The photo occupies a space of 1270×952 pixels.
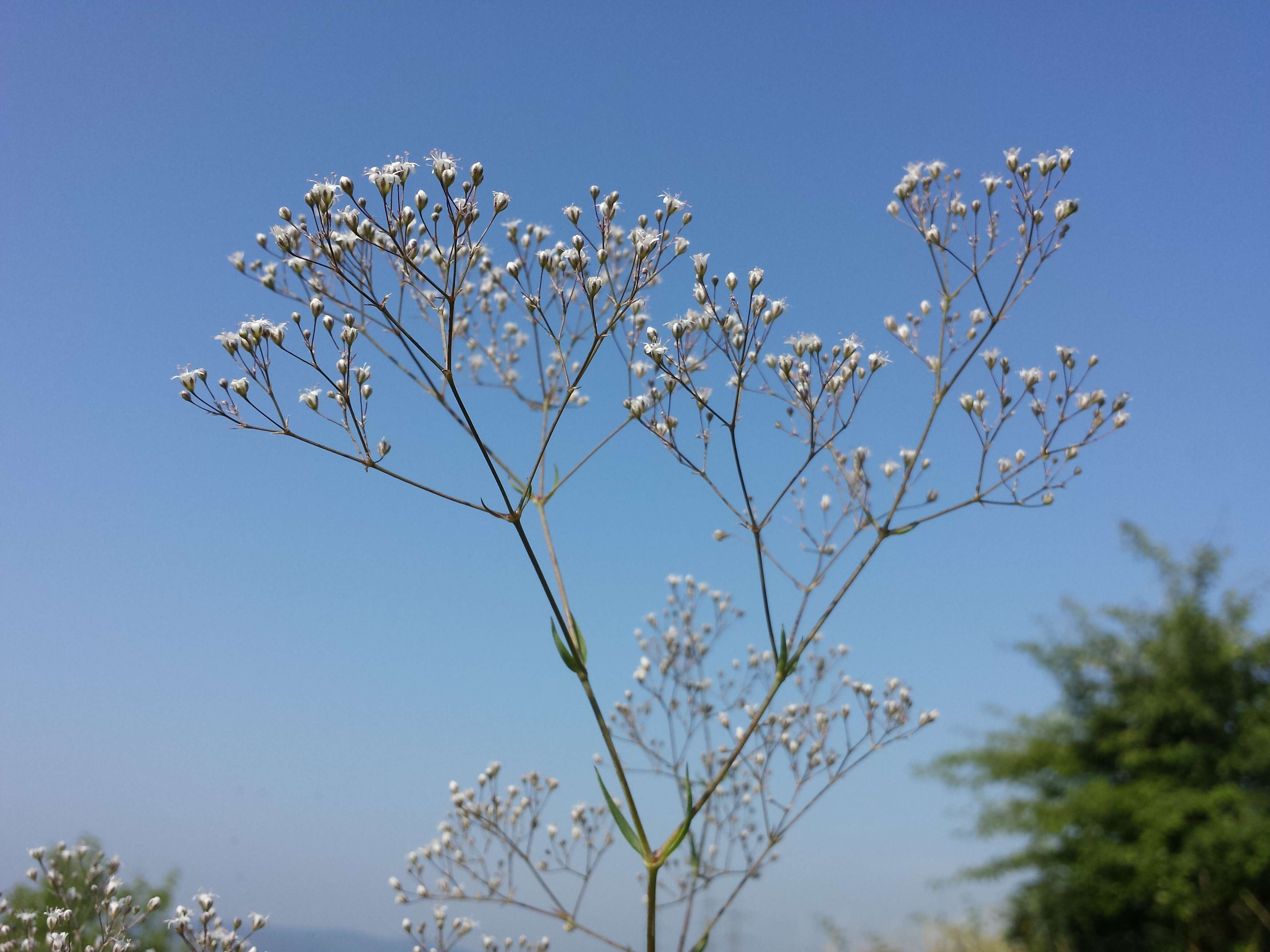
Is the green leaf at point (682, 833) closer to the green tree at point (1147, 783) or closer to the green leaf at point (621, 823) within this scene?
the green leaf at point (621, 823)

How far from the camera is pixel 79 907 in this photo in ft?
10.0

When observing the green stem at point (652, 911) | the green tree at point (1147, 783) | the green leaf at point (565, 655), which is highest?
the green tree at point (1147, 783)

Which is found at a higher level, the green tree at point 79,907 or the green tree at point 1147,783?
the green tree at point 1147,783

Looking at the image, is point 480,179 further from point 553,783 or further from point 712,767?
point 712,767

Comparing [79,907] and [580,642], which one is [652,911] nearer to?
[580,642]

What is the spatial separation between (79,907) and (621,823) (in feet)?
7.68

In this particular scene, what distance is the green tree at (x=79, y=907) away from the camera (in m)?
2.51

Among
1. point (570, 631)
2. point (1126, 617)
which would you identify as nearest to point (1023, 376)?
point (570, 631)

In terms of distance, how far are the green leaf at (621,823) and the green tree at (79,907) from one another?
151 cm

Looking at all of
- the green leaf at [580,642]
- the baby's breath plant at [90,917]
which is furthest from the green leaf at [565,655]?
the baby's breath plant at [90,917]

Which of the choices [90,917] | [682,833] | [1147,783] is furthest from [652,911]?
[1147,783]

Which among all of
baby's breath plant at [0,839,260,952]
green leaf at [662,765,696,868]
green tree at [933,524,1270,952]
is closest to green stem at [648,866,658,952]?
green leaf at [662,765,696,868]

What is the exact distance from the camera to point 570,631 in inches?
82.7

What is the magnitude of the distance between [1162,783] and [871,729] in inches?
385
